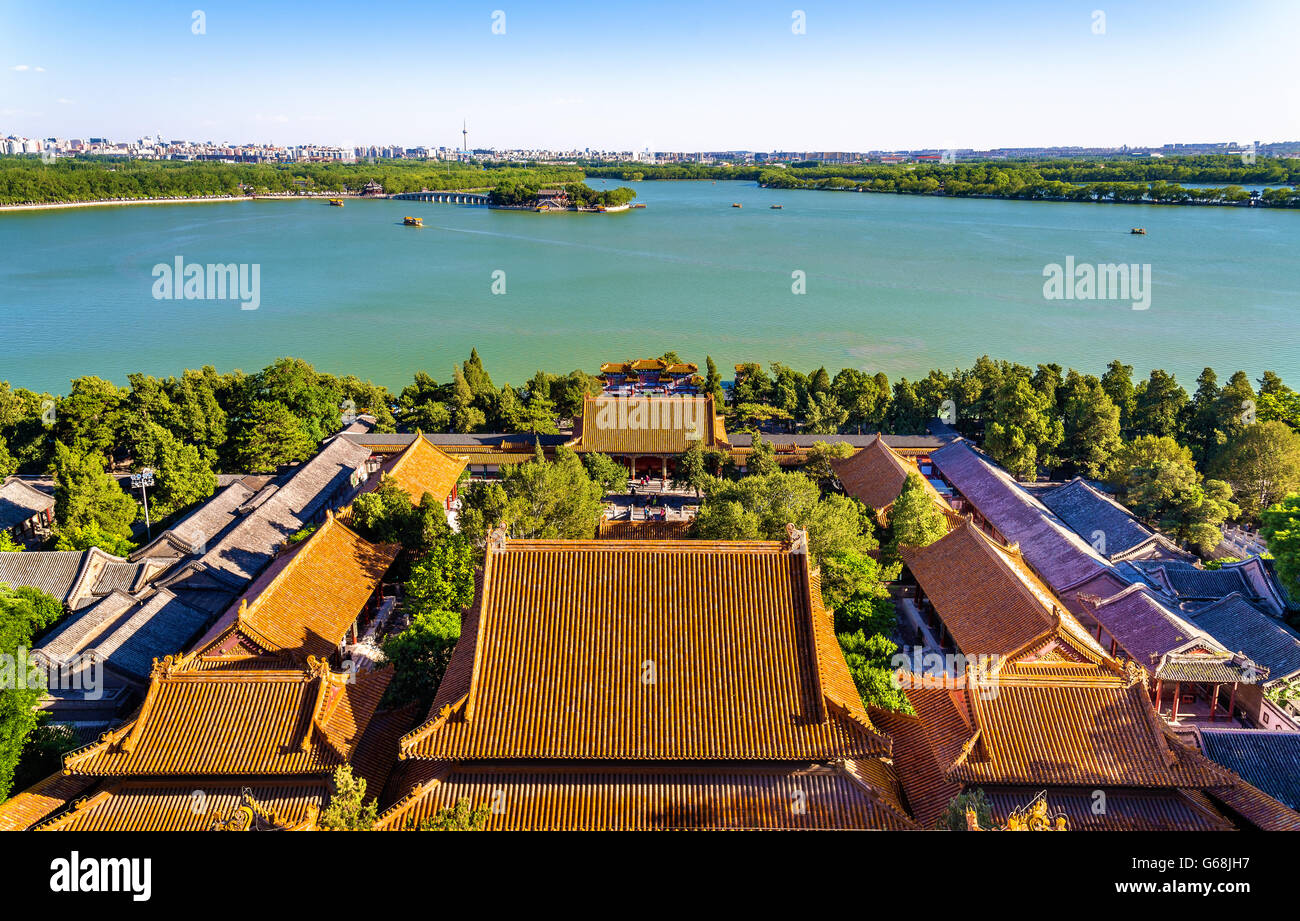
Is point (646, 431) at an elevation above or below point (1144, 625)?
above

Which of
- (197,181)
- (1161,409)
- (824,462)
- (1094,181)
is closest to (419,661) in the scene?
(824,462)

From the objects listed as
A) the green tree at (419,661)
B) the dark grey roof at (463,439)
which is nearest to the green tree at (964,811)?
the green tree at (419,661)

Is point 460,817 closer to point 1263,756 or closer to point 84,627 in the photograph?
point 1263,756

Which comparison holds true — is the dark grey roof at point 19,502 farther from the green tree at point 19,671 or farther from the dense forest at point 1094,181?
the dense forest at point 1094,181

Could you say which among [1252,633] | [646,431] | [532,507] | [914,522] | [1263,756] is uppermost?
[646,431]

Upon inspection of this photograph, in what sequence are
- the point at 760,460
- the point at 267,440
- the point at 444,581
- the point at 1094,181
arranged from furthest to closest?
the point at 1094,181
the point at 267,440
the point at 760,460
the point at 444,581
